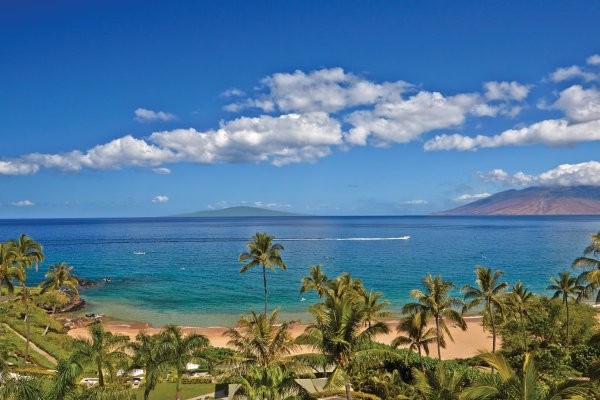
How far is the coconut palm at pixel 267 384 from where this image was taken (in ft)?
76.0

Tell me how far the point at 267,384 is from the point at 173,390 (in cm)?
1647

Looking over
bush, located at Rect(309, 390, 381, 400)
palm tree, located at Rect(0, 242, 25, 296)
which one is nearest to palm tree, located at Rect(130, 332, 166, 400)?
bush, located at Rect(309, 390, 381, 400)

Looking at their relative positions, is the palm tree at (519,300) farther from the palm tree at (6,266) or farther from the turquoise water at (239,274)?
the palm tree at (6,266)

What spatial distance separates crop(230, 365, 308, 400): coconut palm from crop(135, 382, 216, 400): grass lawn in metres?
13.8

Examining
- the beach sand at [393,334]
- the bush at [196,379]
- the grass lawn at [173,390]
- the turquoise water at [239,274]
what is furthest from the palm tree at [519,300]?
the turquoise water at [239,274]

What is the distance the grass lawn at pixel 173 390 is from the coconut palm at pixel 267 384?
1377 cm

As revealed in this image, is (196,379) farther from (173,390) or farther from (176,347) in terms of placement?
(176,347)

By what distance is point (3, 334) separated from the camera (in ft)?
154

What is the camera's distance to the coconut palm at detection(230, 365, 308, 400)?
23156mm

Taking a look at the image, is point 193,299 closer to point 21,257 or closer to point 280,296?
point 280,296

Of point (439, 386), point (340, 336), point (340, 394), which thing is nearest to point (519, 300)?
point (340, 394)

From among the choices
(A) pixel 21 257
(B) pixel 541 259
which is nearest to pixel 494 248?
(B) pixel 541 259

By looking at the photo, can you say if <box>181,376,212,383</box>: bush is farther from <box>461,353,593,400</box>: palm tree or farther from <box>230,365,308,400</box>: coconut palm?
→ <box>461,353,593,400</box>: palm tree

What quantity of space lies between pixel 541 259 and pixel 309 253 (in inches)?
2861
